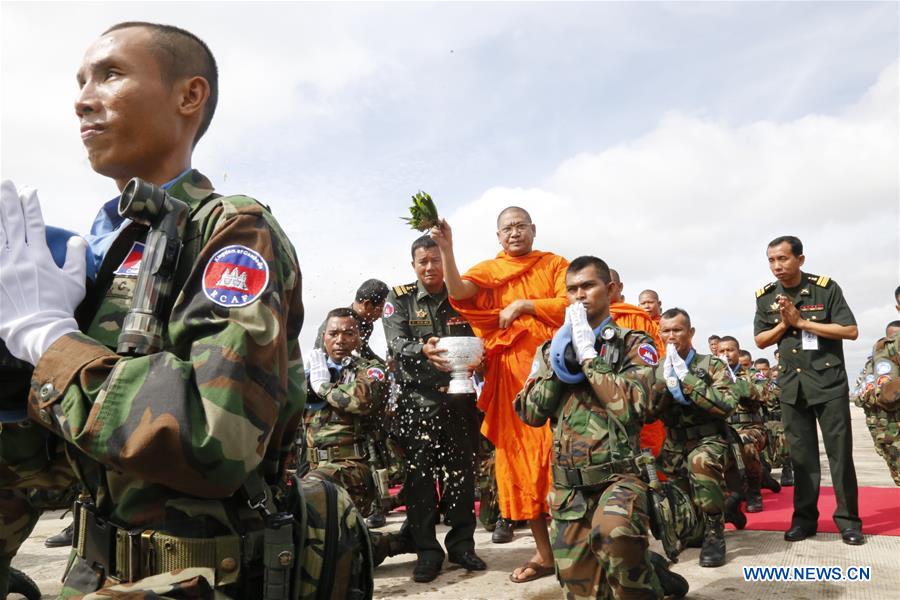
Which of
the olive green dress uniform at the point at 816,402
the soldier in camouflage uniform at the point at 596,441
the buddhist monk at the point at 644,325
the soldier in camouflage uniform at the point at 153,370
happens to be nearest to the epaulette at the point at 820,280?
the olive green dress uniform at the point at 816,402

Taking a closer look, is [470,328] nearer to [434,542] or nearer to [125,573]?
[434,542]

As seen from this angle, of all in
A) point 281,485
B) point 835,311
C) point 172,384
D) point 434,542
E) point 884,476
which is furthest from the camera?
point 884,476

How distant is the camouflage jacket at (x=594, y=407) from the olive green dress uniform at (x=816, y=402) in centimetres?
228

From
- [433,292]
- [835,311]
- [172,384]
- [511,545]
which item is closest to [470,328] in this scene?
[433,292]

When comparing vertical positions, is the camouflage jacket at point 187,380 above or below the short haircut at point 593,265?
below

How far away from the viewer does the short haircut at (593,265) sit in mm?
3875

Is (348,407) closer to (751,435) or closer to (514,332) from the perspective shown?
(514,332)

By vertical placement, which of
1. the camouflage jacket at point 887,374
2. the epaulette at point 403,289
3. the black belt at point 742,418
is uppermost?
the epaulette at point 403,289

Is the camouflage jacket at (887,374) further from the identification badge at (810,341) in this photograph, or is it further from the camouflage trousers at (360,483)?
the camouflage trousers at (360,483)

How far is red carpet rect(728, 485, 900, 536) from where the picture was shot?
5539mm

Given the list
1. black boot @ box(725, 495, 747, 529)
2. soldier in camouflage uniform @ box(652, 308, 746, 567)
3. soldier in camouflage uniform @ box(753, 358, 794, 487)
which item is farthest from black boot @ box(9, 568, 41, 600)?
soldier in camouflage uniform @ box(753, 358, 794, 487)

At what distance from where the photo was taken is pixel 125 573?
1141 millimetres

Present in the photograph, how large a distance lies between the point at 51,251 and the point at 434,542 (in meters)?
3.74

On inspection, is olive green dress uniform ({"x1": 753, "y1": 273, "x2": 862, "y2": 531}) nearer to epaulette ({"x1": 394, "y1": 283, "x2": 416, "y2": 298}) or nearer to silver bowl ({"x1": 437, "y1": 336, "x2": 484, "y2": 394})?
silver bowl ({"x1": 437, "y1": 336, "x2": 484, "y2": 394})
